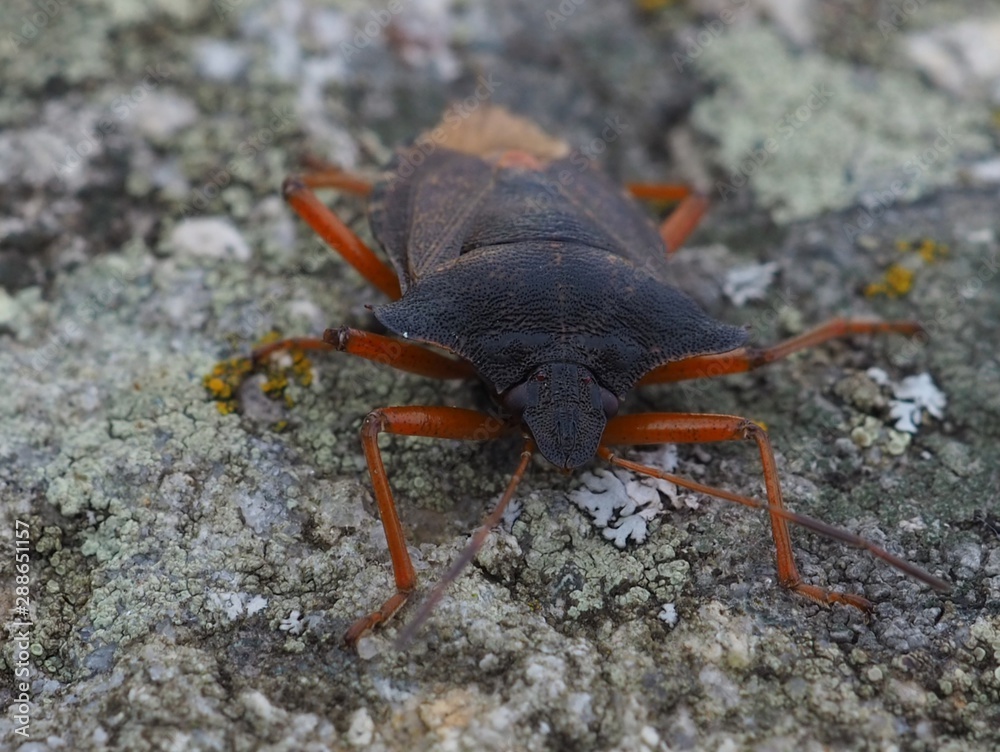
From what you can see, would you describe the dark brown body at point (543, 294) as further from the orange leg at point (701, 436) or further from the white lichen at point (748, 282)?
the white lichen at point (748, 282)

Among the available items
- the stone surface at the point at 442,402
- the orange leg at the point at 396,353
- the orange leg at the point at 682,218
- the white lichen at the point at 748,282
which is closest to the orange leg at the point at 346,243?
the stone surface at the point at 442,402

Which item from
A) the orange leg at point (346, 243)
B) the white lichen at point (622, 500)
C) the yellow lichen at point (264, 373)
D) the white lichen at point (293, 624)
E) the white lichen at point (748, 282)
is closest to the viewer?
the white lichen at point (293, 624)

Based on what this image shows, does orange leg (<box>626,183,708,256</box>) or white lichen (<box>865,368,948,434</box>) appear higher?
orange leg (<box>626,183,708,256</box>)

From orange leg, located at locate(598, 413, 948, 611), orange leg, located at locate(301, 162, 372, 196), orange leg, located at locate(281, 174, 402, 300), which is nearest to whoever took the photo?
orange leg, located at locate(598, 413, 948, 611)

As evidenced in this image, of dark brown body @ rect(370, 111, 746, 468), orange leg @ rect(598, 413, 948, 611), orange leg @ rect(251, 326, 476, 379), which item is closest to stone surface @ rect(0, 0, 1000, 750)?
orange leg @ rect(598, 413, 948, 611)

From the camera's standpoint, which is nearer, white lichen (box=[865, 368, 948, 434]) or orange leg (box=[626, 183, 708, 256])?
white lichen (box=[865, 368, 948, 434])

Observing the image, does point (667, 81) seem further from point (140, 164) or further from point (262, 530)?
point (262, 530)

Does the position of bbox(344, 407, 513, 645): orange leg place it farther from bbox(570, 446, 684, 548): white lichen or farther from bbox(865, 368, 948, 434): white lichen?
bbox(865, 368, 948, 434): white lichen
